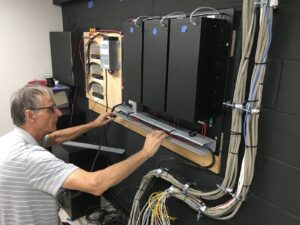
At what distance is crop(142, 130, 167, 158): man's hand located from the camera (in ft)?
4.37

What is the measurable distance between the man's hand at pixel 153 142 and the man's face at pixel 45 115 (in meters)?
0.53

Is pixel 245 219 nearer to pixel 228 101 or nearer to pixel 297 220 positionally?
pixel 297 220

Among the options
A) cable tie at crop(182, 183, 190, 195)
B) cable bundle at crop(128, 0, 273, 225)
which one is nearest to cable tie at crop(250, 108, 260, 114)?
cable bundle at crop(128, 0, 273, 225)

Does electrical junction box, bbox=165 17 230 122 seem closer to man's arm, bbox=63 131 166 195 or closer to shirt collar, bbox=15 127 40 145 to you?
man's arm, bbox=63 131 166 195

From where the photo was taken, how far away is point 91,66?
2389 mm

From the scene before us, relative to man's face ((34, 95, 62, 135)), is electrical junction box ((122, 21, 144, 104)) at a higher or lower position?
higher

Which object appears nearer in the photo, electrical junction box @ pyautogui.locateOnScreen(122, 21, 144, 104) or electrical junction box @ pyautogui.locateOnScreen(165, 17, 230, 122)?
electrical junction box @ pyautogui.locateOnScreen(165, 17, 230, 122)

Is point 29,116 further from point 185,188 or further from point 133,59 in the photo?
point 185,188

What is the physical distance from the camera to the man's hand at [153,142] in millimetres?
1333

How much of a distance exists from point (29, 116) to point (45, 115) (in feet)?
0.25

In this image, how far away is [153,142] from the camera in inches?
54.6

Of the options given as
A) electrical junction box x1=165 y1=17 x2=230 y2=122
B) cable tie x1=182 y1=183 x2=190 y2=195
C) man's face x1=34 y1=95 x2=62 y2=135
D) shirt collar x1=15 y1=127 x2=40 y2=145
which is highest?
electrical junction box x1=165 y1=17 x2=230 y2=122

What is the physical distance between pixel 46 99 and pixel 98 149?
1.04 meters

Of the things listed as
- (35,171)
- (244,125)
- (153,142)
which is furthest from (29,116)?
(244,125)
